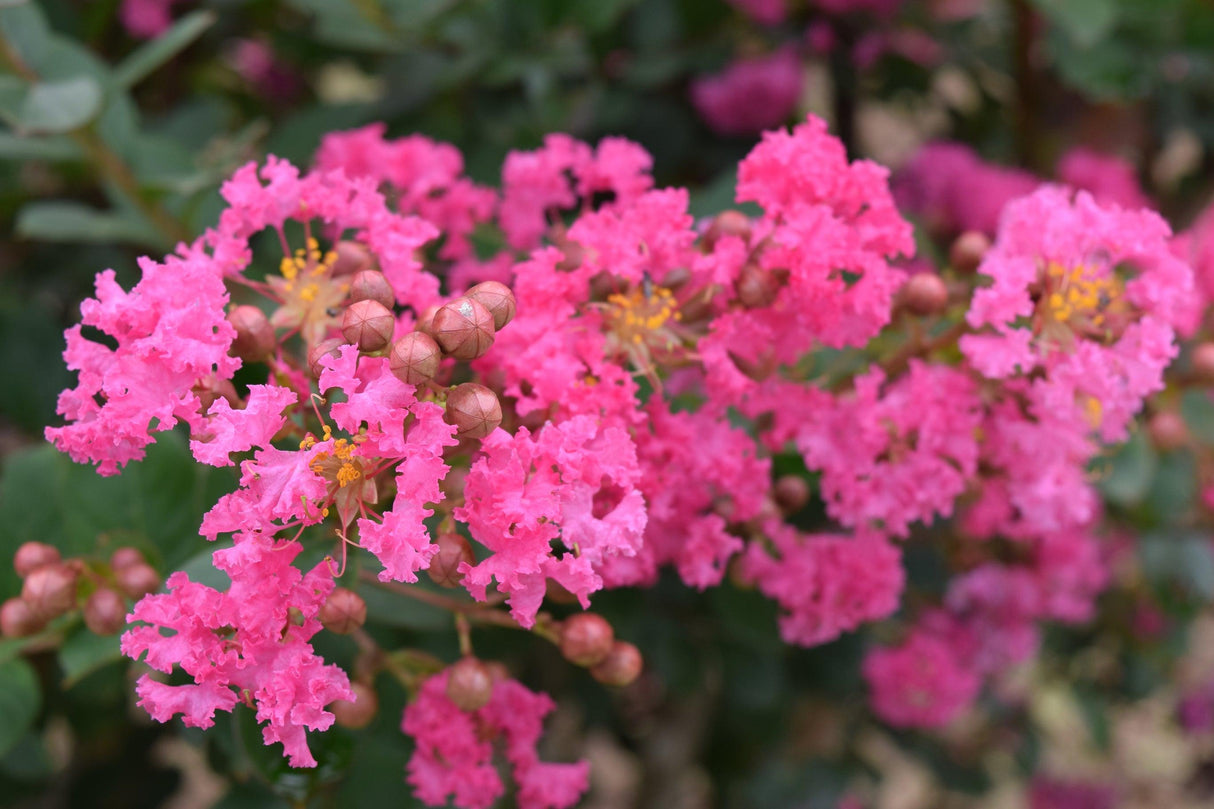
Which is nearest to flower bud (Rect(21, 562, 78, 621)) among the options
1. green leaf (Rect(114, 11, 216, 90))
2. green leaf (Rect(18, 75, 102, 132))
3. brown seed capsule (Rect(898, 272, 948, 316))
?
green leaf (Rect(18, 75, 102, 132))

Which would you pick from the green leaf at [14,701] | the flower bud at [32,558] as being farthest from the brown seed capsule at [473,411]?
the green leaf at [14,701]

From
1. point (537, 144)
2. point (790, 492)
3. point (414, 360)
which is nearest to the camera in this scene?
point (414, 360)

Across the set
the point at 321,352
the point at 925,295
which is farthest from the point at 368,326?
the point at 925,295

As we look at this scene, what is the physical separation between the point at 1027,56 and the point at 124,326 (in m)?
1.89

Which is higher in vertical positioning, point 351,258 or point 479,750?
point 351,258

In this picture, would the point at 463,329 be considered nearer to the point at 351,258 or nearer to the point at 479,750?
the point at 351,258

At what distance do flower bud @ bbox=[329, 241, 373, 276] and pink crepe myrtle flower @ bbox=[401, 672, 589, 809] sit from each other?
16.8 inches

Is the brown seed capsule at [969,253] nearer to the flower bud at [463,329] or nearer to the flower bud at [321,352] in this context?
the flower bud at [463,329]

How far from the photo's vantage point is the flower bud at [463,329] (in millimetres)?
848

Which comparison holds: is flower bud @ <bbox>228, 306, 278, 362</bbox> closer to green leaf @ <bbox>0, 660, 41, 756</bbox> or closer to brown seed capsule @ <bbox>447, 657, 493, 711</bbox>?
brown seed capsule @ <bbox>447, 657, 493, 711</bbox>

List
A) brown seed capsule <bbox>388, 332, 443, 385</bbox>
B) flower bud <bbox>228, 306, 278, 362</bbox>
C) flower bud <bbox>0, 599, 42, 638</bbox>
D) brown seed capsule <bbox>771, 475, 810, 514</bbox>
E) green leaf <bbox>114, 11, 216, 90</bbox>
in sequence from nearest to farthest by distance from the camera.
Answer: brown seed capsule <bbox>388, 332, 443, 385</bbox> < flower bud <bbox>228, 306, 278, 362</bbox> < flower bud <bbox>0, 599, 42, 638</bbox> < brown seed capsule <bbox>771, 475, 810, 514</bbox> < green leaf <bbox>114, 11, 216, 90</bbox>

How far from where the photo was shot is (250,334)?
3.07 feet

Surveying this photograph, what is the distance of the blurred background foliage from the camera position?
122cm

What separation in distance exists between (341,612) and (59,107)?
2.42 feet
